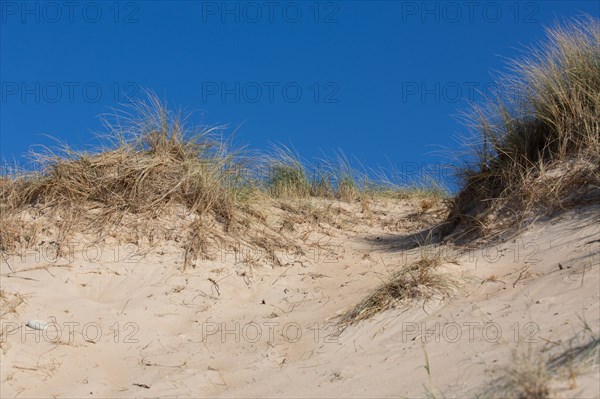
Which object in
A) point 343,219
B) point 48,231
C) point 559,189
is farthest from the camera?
point 343,219

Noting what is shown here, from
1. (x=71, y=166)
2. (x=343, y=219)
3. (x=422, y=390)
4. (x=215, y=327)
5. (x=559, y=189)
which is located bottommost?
(x=422, y=390)

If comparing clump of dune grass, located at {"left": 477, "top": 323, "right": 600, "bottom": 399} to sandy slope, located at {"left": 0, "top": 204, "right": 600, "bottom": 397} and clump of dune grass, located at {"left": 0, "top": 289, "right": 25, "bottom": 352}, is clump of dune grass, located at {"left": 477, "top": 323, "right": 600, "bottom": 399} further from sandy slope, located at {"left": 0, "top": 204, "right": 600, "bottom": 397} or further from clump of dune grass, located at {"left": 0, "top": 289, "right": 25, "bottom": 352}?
clump of dune grass, located at {"left": 0, "top": 289, "right": 25, "bottom": 352}

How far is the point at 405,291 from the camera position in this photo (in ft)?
18.3

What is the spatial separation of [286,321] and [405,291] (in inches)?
41.7

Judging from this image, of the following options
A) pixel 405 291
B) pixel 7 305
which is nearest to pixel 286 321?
pixel 405 291

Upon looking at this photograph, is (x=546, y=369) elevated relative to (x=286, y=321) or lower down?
lower down

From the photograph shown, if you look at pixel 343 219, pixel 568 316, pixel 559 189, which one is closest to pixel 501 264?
pixel 559 189

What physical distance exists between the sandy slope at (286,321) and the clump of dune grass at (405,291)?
0.09 meters

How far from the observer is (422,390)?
4.17 meters

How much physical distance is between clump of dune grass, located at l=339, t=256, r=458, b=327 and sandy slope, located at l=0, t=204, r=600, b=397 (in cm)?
9

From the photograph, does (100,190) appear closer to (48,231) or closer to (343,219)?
(48,231)

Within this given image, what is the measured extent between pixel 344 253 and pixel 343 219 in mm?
968

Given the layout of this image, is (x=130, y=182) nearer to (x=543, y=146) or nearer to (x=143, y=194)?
(x=143, y=194)

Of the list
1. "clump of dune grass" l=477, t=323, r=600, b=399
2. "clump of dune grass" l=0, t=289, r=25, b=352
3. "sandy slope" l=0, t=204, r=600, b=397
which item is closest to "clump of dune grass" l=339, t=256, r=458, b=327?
"sandy slope" l=0, t=204, r=600, b=397
